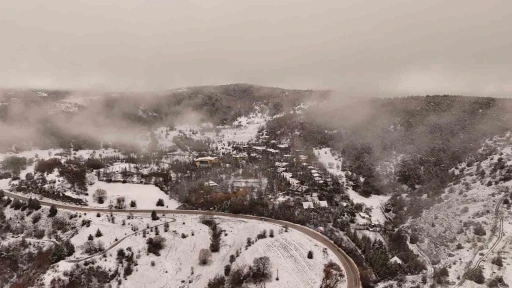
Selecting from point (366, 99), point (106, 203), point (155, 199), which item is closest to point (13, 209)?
point (106, 203)

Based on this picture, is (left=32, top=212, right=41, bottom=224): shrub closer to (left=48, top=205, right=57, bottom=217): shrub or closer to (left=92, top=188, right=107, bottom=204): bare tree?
(left=48, top=205, right=57, bottom=217): shrub

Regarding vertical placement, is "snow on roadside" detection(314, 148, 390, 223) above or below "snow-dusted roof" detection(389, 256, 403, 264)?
above

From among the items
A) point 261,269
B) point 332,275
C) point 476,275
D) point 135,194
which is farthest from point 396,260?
point 135,194

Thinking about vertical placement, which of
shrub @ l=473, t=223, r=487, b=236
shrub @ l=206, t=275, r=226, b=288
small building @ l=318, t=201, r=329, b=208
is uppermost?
shrub @ l=473, t=223, r=487, b=236

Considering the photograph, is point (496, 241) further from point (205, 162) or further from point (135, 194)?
point (205, 162)

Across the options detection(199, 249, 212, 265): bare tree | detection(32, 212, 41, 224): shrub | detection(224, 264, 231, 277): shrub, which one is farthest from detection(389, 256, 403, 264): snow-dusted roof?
detection(32, 212, 41, 224): shrub

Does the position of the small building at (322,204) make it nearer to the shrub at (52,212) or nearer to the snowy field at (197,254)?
the snowy field at (197,254)

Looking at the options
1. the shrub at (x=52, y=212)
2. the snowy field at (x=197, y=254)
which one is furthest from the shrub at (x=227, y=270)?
the shrub at (x=52, y=212)
